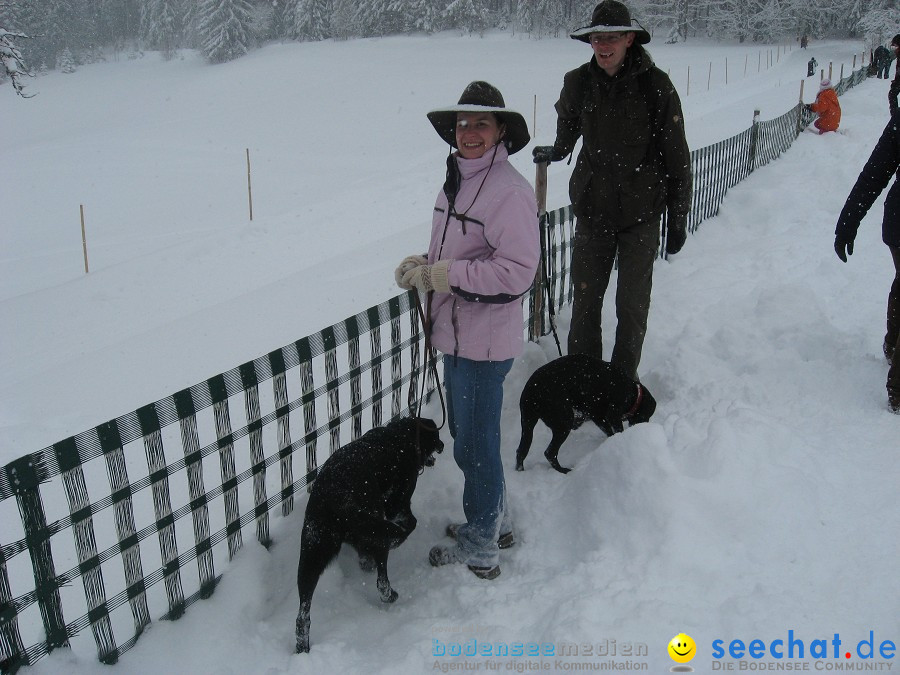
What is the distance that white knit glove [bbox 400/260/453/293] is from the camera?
8.42 feet

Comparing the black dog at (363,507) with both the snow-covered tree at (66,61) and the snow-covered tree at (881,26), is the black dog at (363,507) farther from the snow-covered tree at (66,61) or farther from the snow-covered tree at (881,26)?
the snow-covered tree at (66,61)

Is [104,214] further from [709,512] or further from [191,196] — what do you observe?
[709,512]

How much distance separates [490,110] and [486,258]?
0.57m

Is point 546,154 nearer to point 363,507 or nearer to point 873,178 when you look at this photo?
point 873,178

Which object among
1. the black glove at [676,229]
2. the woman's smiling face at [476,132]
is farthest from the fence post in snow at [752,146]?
the woman's smiling face at [476,132]

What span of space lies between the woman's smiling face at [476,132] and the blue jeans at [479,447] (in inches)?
34.5

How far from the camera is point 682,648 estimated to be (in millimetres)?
2148

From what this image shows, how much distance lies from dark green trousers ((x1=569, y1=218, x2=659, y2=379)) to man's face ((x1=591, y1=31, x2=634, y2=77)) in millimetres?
925

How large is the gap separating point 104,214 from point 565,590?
22336mm

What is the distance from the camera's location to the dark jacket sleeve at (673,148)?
3.69 m

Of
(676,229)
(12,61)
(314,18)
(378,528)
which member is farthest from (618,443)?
(314,18)

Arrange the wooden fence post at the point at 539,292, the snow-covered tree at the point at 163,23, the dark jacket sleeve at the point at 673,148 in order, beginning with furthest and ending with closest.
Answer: the snow-covered tree at the point at 163,23
the wooden fence post at the point at 539,292
the dark jacket sleeve at the point at 673,148

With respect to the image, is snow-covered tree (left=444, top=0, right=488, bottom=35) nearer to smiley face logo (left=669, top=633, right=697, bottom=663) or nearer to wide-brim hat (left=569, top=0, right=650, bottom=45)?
wide-brim hat (left=569, top=0, right=650, bottom=45)

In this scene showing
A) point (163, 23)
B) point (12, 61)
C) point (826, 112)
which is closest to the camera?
point (826, 112)
